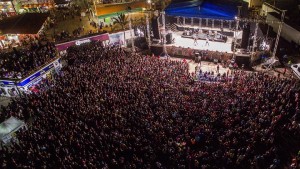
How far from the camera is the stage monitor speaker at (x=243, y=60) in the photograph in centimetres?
2458

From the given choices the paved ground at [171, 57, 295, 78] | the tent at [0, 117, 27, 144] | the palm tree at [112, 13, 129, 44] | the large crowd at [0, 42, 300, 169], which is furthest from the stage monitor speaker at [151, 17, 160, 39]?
the tent at [0, 117, 27, 144]

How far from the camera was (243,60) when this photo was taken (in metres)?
24.8

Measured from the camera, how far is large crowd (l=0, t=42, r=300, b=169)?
1415 cm

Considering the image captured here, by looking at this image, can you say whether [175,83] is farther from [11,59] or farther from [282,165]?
[11,59]

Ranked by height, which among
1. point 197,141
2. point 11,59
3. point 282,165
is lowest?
point 282,165

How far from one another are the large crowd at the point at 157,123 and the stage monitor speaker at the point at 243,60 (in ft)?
14.6

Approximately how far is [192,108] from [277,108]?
5550 mm

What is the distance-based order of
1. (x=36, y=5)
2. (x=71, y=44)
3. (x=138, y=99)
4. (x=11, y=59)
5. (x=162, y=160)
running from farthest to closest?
(x=36, y=5)
(x=71, y=44)
(x=11, y=59)
(x=138, y=99)
(x=162, y=160)

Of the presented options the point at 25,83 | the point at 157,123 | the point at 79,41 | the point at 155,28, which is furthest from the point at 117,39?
the point at 157,123

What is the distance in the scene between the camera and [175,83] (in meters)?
20.3

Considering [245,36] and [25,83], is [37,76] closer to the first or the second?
[25,83]

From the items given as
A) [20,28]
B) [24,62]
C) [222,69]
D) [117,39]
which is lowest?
[222,69]

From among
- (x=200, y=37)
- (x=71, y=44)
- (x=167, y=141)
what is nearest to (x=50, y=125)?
(x=167, y=141)

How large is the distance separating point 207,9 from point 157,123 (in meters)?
17.0
